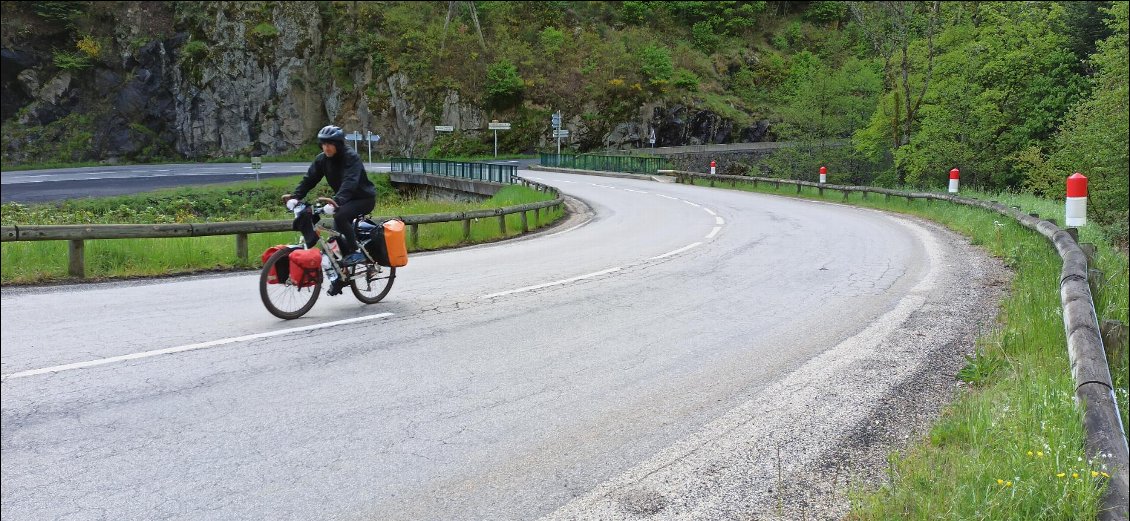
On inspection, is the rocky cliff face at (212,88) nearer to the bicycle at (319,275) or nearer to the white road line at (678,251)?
the white road line at (678,251)

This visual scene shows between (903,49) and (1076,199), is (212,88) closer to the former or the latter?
(903,49)

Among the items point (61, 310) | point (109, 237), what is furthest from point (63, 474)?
point (109, 237)

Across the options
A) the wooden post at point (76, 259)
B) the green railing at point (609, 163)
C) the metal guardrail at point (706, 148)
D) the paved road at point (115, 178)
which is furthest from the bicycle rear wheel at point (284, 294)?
the metal guardrail at point (706, 148)

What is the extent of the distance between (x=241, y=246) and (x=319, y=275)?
4644mm

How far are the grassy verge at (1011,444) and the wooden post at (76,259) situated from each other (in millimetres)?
9802

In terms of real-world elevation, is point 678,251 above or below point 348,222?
below

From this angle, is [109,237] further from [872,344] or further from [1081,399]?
[1081,399]

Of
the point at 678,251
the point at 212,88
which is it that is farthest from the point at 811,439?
the point at 212,88

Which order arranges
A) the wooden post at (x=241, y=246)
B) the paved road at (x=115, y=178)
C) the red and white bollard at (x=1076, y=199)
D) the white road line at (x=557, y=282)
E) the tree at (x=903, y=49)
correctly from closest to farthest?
the white road line at (x=557, y=282)
the red and white bollard at (x=1076, y=199)
the wooden post at (x=241, y=246)
the paved road at (x=115, y=178)
the tree at (x=903, y=49)

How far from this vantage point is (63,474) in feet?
11.6

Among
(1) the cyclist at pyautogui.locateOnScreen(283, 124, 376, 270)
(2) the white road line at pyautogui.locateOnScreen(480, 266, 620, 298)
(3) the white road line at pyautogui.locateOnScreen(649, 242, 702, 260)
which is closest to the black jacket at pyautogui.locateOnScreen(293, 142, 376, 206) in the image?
(1) the cyclist at pyautogui.locateOnScreen(283, 124, 376, 270)

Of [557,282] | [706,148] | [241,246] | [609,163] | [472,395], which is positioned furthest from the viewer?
[706,148]

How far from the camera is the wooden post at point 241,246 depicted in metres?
11.1

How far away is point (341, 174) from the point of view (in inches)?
299
